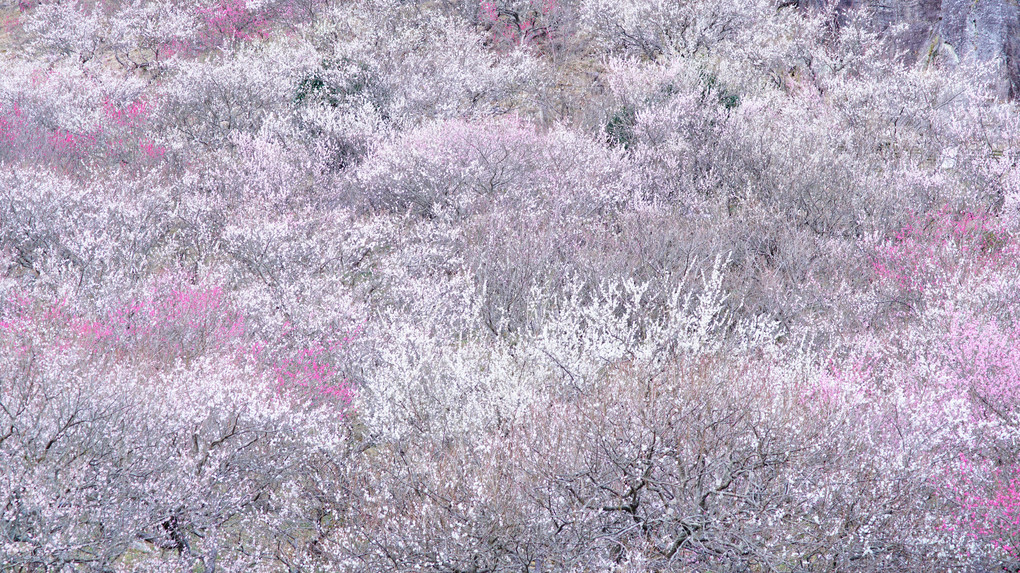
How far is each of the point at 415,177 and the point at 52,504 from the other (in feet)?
40.5

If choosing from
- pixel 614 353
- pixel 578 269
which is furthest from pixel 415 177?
pixel 614 353

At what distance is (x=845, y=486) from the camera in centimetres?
674

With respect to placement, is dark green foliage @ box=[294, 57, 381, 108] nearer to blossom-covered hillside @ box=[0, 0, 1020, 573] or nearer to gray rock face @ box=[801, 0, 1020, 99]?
blossom-covered hillside @ box=[0, 0, 1020, 573]

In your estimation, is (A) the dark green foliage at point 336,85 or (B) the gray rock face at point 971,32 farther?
(A) the dark green foliage at point 336,85

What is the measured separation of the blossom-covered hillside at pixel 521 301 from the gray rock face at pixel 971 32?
149mm

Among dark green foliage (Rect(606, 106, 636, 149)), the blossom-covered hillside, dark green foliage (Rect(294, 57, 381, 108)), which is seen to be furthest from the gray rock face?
dark green foliage (Rect(294, 57, 381, 108))

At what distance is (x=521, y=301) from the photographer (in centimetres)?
1335

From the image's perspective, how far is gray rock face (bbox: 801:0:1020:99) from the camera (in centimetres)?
2189

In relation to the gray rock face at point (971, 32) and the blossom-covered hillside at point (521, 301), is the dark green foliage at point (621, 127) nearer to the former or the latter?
the blossom-covered hillside at point (521, 301)

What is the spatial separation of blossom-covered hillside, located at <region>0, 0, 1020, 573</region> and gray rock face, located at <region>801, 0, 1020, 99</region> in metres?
0.15

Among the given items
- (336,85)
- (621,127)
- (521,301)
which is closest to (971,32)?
(621,127)

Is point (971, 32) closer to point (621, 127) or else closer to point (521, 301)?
point (621, 127)

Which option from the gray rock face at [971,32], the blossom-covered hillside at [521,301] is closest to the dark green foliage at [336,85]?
the blossom-covered hillside at [521,301]

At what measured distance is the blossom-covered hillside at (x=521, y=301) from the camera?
22.8 feet
